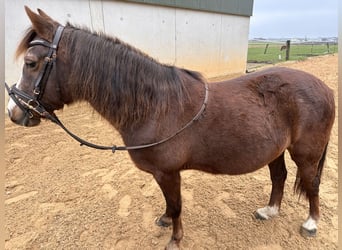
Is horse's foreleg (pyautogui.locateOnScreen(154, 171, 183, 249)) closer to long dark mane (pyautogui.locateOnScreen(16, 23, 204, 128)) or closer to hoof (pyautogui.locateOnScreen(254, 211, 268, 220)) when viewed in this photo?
long dark mane (pyautogui.locateOnScreen(16, 23, 204, 128))

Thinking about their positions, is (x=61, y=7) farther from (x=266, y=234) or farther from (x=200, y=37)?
(x=266, y=234)

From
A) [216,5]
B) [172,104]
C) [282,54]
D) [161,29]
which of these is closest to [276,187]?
[172,104]

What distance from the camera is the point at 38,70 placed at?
1.55 meters

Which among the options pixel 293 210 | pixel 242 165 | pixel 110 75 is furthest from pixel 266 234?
pixel 110 75

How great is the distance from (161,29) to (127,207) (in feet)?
21.7

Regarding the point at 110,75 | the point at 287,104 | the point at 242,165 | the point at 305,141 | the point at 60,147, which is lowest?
the point at 60,147

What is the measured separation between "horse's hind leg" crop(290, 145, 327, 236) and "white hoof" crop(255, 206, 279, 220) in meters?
0.26

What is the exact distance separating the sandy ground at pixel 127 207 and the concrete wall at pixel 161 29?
2.03m

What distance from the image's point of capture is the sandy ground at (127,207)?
7.09 feet

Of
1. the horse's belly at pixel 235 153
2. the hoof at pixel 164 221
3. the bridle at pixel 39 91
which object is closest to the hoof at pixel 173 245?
the hoof at pixel 164 221

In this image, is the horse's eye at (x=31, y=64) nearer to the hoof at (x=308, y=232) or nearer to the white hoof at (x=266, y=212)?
the white hoof at (x=266, y=212)

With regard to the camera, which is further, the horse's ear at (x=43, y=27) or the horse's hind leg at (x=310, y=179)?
the horse's hind leg at (x=310, y=179)

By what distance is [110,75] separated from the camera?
1.60m

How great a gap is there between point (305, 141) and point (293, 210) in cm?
96
